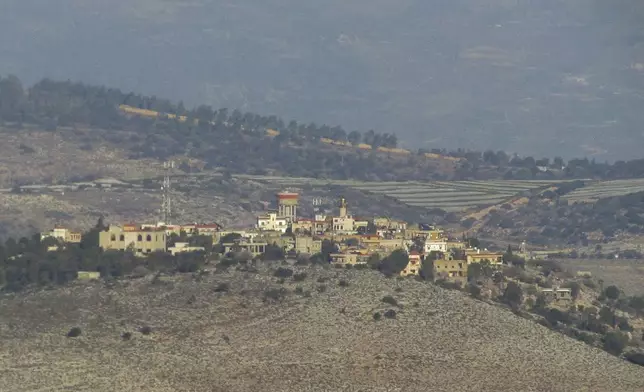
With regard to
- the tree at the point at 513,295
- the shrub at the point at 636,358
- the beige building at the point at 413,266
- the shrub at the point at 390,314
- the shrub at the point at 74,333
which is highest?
the beige building at the point at 413,266

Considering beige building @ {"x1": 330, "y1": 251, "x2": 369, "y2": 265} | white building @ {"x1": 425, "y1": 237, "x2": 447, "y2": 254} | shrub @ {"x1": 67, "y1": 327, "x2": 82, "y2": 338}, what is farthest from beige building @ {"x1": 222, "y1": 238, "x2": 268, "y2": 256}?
shrub @ {"x1": 67, "y1": 327, "x2": 82, "y2": 338}

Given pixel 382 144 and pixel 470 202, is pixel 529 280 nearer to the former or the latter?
pixel 470 202

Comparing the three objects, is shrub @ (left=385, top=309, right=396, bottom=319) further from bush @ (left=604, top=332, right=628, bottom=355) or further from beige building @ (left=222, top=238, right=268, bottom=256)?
beige building @ (left=222, top=238, right=268, bottom=256)

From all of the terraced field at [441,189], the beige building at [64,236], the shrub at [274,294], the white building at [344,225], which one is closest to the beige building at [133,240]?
the beige building at [64,236]

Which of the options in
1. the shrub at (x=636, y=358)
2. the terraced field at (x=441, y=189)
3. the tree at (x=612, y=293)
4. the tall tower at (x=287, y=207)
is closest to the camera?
the shrub at (x=636, y=358)

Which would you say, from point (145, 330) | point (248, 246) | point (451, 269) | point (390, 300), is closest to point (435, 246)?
point (451, 269)

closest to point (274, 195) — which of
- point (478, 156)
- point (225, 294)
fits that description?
point (478, 156)

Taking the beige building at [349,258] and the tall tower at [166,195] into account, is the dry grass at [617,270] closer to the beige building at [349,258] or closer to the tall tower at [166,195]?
the tall tower at [166,195]
